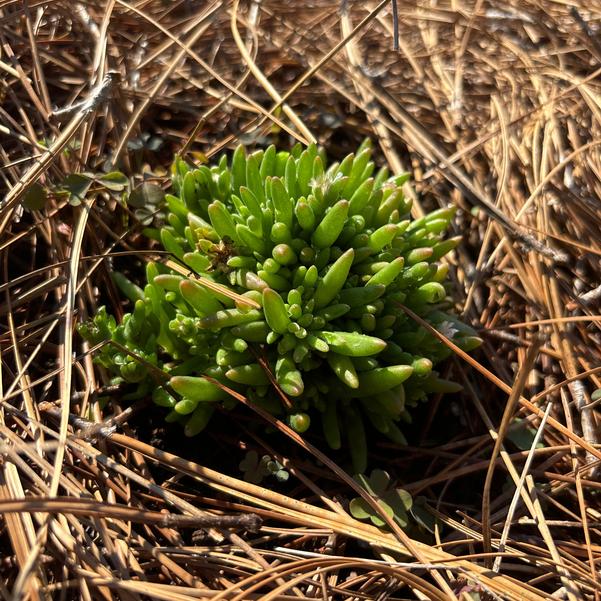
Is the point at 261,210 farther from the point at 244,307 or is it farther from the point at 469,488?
the point at 469,488

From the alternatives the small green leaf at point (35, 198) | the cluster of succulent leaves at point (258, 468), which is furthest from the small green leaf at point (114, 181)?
the cluster of succulent leaves at point (258, 468)

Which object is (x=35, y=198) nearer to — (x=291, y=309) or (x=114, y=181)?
(x=114, y=181)

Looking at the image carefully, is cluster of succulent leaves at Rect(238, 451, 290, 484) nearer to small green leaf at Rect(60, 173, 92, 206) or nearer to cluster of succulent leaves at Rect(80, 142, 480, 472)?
cluster of succulent leaves at Rect(80, 142, 480, 472)

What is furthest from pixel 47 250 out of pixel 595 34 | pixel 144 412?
pixel 595 34

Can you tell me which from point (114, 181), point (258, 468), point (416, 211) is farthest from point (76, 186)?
point (416, 211)

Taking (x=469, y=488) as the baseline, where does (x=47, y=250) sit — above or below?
above

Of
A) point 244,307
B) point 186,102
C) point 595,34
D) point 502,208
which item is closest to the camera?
point 244,307
